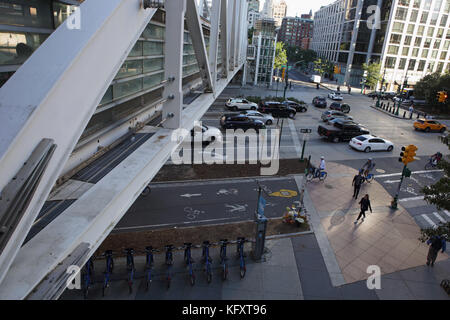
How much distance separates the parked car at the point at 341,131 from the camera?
24375 millimetres

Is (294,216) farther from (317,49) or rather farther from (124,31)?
(317,49)

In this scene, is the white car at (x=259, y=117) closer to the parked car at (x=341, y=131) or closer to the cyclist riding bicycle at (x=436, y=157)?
the parked car at (x=341, y=131)

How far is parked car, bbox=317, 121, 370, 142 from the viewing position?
960 inches

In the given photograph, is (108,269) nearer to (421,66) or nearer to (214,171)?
(214,171)

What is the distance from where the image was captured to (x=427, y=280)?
9.73 metres

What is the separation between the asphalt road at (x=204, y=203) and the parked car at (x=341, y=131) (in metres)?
9.58

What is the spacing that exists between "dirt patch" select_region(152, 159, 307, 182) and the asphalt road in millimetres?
654

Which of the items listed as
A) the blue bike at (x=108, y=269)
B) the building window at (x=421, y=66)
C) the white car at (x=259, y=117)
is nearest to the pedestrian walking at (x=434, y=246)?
the blue bike at (x=108, y=269)

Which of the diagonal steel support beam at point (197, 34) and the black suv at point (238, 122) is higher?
the diagonal steel support beam at point (197, 34)

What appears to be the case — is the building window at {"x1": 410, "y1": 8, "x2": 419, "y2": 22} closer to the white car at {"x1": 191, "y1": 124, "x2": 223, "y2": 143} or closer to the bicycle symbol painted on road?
the white car at {"x1": 191, "y1": 124, "x2": 223, "y2": 143}

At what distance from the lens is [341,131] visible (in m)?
24.6

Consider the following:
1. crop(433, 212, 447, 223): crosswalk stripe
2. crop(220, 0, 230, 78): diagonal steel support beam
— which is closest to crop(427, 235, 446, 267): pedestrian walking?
crop(433, 212, 447, 223): crosswalk stripe

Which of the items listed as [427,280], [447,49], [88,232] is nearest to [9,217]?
[88,232]

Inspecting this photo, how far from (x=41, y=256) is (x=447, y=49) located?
82.1m
